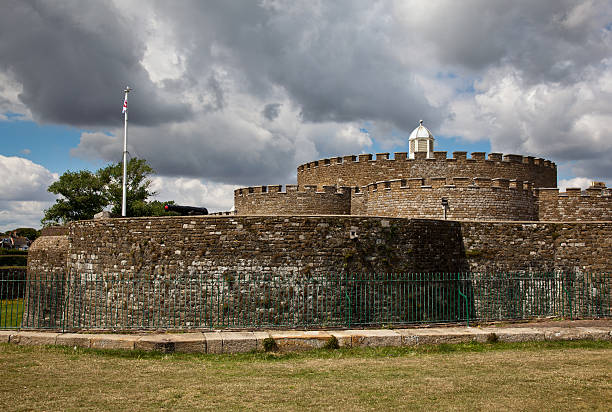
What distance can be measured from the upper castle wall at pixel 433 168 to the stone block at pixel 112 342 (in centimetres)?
1978

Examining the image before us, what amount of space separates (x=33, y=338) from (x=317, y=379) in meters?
6.69

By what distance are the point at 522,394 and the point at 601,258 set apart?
1174cm

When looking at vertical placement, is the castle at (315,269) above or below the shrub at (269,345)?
above

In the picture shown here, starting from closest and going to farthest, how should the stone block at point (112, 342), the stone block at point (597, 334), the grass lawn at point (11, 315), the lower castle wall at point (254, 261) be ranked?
1. the stone block at point (112, 342)
2. the stone block at point (597, 334)
3. the grass lawn at point (11, 315)
4. the lower castle wall at point (254, 261)

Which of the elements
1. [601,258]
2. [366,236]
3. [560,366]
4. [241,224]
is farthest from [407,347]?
[601,258]

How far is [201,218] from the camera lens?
1484 centimetres

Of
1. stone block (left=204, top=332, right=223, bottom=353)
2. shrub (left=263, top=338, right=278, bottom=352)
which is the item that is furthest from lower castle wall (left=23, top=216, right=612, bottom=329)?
stone block (left=204, top=332, right=223, bottom=353)

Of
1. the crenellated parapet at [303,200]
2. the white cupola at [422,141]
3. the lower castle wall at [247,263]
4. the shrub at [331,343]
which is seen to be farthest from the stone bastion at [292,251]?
the white cupola at [422,141]

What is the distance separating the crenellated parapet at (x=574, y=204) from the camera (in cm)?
2377

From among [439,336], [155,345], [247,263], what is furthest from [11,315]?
[439,336]

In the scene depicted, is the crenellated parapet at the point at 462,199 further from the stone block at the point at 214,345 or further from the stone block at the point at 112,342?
the stone block at the point at 112,342

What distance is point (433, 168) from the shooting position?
27.7m

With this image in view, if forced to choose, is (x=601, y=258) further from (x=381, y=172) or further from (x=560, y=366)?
(x=381, y=172)

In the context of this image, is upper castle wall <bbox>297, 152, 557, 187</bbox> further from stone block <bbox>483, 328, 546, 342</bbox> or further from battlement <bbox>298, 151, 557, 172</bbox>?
stone block <bbox>483, 328, 546, 342</bbox>
